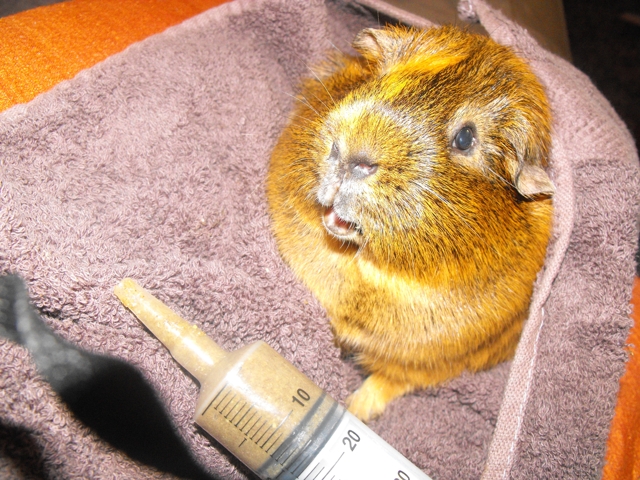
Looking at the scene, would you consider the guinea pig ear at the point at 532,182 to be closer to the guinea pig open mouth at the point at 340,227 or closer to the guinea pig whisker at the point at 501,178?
the guinea pig whisker at the point at 501,178

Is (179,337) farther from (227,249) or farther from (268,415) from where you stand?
(227,249)

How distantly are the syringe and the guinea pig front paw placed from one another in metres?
0.71

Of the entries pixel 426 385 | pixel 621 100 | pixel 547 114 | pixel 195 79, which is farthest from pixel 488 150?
pixel 621 100

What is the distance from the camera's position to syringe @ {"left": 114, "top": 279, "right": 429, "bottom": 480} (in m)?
1.29

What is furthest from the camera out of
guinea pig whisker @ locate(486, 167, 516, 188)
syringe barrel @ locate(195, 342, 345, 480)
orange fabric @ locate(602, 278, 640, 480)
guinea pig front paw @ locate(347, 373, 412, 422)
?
guinea pig front paw @ locate(347, 373, 412, 422)

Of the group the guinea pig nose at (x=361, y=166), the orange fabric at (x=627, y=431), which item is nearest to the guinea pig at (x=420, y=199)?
the guinea pig nose at (x=361, y=166)

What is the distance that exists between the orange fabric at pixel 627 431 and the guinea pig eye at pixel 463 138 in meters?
1.18

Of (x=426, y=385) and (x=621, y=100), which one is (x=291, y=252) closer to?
(x=426, y=385)

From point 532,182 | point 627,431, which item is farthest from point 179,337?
point 627,431

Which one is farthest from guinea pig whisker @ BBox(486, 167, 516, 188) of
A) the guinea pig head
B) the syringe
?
the syringe

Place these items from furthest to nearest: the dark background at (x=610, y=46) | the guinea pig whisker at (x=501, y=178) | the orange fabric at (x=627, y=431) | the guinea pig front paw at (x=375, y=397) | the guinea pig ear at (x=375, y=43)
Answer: the dark background at (x=610, y=46) < the guinea pig front paw at (x=375, y=397) < the orange fabric at (x=627, y=431) < the guinea pig ear at (x=375, y=43) < the guinea pig whisker at (x=501, y=178)

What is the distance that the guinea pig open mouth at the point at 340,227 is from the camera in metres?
1.49

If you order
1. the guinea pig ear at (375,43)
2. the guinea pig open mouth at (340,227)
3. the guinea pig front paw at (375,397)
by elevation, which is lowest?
the guinea pig front paw at (375,397)

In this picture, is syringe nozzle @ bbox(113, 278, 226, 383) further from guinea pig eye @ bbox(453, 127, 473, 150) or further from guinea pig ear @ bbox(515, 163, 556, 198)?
guinea pig ear @ bbox(515, 163, 556, 198)
